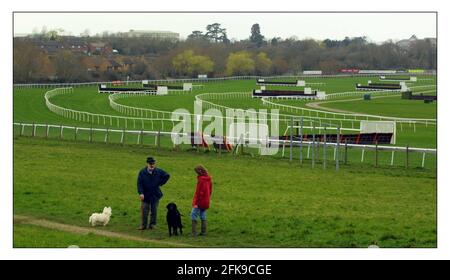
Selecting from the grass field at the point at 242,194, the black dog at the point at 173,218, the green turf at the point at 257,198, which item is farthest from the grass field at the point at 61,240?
the green turf at the point at 257,198

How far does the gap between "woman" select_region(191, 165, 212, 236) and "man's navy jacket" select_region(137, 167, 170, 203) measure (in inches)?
29.2

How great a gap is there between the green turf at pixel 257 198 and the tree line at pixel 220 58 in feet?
179

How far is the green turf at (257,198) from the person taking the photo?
1581 centimetres

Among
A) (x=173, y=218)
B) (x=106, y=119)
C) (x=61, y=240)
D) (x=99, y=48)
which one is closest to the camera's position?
(x=61, y=240)

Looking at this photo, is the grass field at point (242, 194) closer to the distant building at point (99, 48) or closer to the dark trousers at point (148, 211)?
the dark trousers at point (148, 211)

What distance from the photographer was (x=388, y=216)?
1772 cm

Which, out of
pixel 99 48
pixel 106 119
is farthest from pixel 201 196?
pixel 99 48

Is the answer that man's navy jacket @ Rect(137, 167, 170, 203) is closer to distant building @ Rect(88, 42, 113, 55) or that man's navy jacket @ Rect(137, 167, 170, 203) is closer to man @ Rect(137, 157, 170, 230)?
man @ Rect(137, 157, 170, 230)

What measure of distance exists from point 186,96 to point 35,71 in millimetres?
12097

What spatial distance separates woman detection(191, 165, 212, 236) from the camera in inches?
612

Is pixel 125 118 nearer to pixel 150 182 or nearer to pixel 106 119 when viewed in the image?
pixel 106 119

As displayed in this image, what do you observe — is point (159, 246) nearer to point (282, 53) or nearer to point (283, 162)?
point (283, 162)

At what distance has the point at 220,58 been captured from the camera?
378 feet

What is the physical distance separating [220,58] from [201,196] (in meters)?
100
